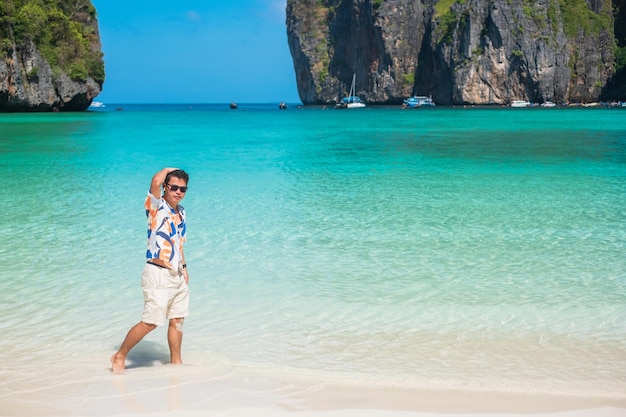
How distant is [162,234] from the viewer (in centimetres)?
470

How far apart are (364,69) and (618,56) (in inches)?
1927

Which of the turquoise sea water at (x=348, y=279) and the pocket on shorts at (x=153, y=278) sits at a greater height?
the pocket on shorts at (x=153, y=278)

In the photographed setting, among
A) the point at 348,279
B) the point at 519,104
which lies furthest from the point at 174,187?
the point at 519,104

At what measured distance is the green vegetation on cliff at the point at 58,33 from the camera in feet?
219

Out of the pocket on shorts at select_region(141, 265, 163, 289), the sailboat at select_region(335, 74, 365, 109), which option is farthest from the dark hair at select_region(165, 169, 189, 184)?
the sailboat at select_region(335, 74, 365, 109)

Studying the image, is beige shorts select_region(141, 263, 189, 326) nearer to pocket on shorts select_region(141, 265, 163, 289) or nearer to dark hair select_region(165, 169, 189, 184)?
pocket on shorts select_region(141, 265, 163, 289)

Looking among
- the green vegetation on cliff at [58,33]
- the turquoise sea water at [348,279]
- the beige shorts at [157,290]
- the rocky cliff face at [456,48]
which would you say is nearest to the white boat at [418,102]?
the rocky cliff face at [456,48]

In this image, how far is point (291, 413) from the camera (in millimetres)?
4086

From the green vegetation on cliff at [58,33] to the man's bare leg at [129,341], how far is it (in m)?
68.4

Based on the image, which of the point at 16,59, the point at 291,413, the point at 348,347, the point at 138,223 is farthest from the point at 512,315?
the point at 16,59

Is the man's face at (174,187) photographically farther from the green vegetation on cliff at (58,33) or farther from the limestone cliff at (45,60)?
the green vegetation on cliff at (58,33)

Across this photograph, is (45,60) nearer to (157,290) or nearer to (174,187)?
(174,187)

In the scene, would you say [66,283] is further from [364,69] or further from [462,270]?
[364,69]

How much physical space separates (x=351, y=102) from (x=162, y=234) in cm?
13016
